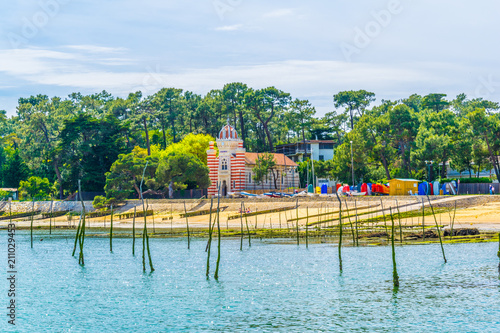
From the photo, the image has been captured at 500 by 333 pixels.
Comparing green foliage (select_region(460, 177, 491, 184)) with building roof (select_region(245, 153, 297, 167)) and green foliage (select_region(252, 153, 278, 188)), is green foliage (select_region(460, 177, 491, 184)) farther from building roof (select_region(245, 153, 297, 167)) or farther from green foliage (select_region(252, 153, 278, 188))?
building roof (select_region(245, 153, 297, 167))

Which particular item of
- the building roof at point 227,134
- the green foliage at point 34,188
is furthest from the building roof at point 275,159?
the green foliage at point 34,188

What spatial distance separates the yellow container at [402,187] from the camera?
267 feet

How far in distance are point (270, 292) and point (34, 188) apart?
88.5 meters

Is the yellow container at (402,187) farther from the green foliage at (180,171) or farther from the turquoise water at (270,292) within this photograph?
the turquoise water at (270,292)

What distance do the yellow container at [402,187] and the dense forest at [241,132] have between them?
9839 millimetres

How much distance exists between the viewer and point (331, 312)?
28.2 metres

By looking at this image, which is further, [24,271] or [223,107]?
[223,107]

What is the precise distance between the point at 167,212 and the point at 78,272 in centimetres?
4854

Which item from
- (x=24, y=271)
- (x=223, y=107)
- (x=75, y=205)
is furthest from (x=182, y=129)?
(x=24, y=271)

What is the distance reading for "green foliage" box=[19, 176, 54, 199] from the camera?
112 meters

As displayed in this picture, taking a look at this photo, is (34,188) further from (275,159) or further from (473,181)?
(473,181)

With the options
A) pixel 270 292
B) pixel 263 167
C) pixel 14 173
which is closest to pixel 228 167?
pixel 263 167

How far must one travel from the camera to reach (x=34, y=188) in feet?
367

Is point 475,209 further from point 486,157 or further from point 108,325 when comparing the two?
point 108,325
